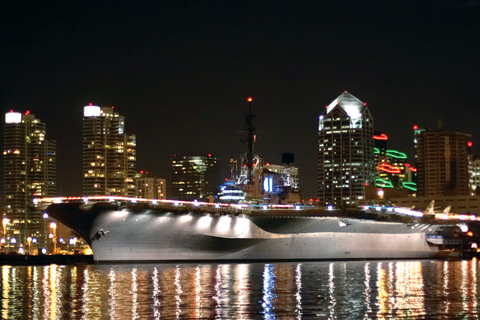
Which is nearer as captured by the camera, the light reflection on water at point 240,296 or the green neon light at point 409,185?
the light reflection on water at point 240,296

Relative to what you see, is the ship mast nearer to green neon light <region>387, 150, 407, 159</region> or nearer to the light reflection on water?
the light reflection on water

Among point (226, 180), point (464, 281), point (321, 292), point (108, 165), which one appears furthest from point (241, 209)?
point (108, 165)

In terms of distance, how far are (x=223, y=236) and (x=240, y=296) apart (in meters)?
22.0

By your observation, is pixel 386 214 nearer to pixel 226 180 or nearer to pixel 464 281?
pixel 226 180

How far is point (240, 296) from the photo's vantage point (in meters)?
22.7

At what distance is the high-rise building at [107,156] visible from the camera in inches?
4754

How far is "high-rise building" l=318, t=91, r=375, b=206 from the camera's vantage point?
493ft

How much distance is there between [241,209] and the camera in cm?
4647

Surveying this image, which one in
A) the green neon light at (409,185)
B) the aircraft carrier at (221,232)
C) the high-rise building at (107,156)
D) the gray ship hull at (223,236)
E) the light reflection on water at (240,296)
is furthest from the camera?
the green neon light at (409,185)

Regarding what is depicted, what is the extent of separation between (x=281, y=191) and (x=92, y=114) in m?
71.4

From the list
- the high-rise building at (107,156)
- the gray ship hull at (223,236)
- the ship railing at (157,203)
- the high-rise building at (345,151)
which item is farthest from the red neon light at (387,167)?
the ship railing at (157,203)

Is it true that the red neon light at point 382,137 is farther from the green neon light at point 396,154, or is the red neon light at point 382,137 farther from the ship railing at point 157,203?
the ship railing at point 157,203

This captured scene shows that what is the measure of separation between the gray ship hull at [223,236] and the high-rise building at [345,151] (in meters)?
96.2

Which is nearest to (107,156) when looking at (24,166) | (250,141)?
(24,166)
